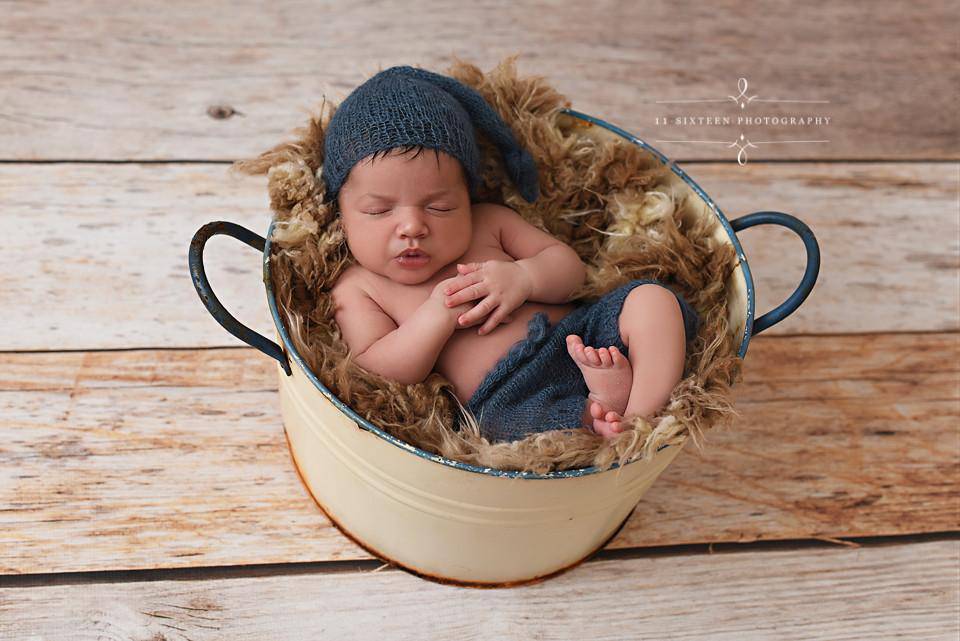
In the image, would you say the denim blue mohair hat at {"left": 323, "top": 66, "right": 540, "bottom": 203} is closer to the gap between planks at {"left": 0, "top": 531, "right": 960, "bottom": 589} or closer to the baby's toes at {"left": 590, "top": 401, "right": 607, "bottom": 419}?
the baby's toes at {"left": 590, "top": 401, "right": 607, "bottom": 419}

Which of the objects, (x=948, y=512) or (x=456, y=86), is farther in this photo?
→ (x=948, y=512)

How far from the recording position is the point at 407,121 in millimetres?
1045

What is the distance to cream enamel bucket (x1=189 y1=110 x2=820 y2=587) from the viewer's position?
0.90 meters

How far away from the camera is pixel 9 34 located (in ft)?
5.55

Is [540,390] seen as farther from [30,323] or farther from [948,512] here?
[30,323]

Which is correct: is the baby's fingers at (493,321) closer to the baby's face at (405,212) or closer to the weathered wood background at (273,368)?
the baby's face at (405,212)

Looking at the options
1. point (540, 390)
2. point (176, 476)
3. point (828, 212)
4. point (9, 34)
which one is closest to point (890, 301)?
point (828, 212)

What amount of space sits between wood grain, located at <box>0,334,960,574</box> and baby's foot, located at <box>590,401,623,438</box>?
0.32 meters

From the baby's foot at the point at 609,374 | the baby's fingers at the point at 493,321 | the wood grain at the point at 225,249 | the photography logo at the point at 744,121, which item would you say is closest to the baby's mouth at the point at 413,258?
the baby's fingers at the point at 493,321

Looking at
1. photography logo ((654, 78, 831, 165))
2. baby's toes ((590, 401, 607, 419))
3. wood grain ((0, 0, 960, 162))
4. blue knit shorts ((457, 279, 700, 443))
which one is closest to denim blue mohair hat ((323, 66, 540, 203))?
blue knit shorts ((457, 279, 700, 443))

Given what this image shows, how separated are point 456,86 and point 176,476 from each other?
0.69 metres

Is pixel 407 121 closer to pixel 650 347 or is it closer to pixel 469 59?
pixel 650 347

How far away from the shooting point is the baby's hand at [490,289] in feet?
3.55

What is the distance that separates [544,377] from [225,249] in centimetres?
67
